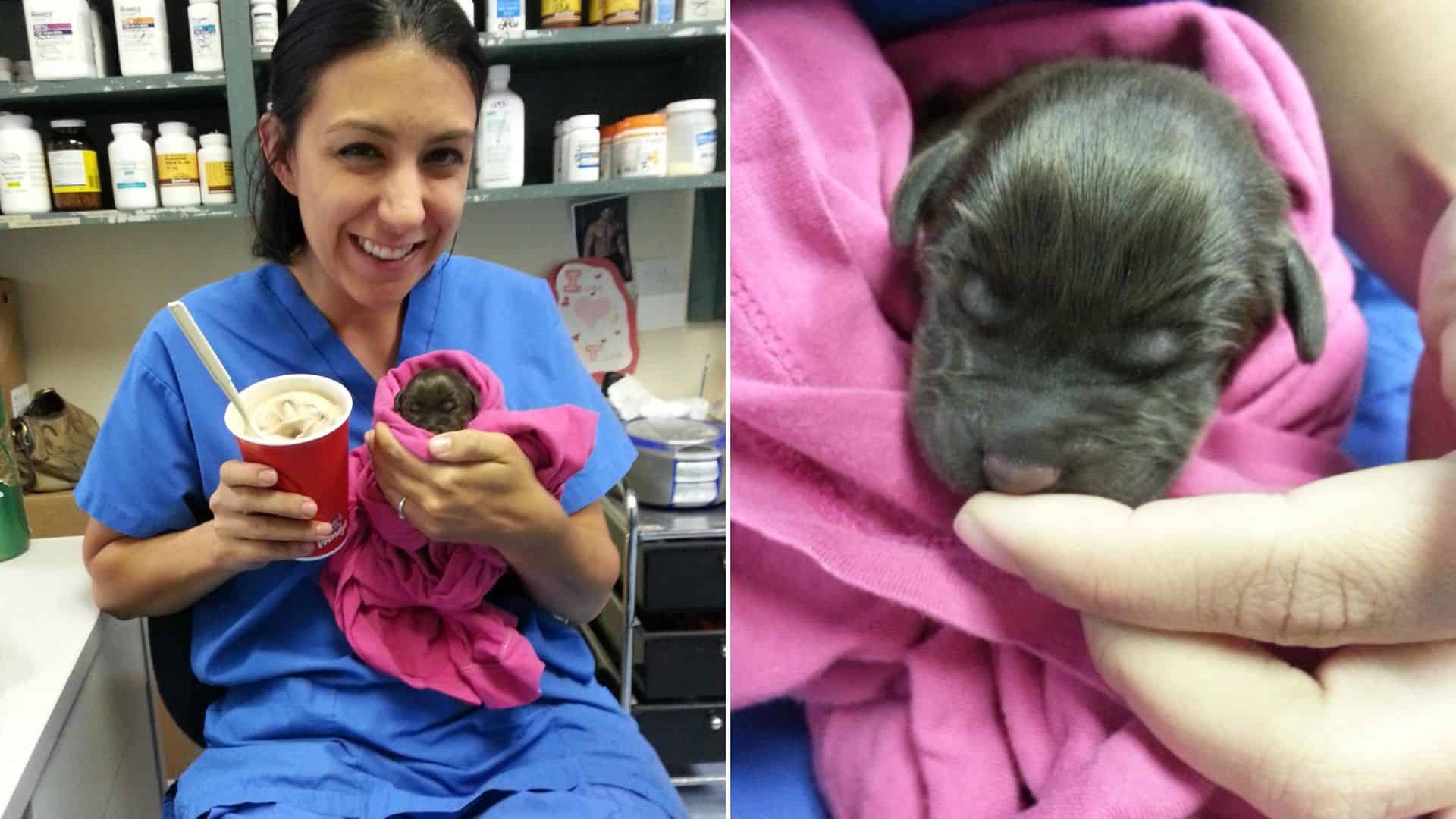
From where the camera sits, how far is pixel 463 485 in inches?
22.6

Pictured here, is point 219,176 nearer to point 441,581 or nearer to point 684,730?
point 441,581

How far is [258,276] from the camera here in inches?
28.7

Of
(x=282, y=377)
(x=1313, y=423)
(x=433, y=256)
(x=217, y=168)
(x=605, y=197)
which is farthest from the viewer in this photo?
(x=605, y=197)

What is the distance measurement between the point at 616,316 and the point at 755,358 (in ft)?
3.38

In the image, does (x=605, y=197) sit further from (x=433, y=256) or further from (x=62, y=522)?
(x=62, y=522)

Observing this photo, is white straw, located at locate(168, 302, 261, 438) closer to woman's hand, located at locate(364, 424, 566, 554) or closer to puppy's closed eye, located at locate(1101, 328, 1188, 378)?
woman's hand, located at locate(364, 424, 566, 554)

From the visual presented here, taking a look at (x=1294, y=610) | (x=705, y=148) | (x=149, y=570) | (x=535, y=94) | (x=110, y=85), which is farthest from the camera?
(x=535, y=94)

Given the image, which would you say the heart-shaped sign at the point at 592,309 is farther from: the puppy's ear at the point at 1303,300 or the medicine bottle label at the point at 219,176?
the puppy's ear at the point at 1303,300

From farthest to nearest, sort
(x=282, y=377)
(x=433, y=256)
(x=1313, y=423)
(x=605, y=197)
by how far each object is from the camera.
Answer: (x=605, y=197) < (x=433, y=256) < (x=282, y=377) < (x=1313, y=423)

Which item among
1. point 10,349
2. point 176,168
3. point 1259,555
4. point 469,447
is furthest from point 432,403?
point 10,349

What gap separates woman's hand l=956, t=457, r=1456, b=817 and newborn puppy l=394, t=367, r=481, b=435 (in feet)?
1.30

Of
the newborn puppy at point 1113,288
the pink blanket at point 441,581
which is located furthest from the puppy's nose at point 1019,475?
the pink blanket at point 441,581

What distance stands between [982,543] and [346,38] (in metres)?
0.58

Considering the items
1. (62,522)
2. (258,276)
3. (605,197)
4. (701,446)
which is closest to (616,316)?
(605,197)
